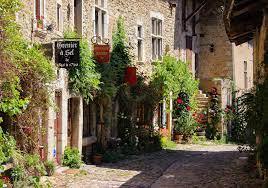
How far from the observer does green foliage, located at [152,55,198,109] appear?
17312 mm

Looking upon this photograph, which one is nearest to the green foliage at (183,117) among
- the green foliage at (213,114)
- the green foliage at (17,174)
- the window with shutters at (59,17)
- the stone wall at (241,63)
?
the green foliage at (213,114)

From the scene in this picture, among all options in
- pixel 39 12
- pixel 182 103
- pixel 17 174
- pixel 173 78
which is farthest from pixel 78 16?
pixel 182 103

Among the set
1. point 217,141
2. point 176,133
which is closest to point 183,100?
point 176,133

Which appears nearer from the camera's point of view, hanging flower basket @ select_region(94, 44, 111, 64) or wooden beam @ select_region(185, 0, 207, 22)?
hanging flower basket @ select_region(94, 44, 111, 64)

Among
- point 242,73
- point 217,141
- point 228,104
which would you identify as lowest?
point 217,141

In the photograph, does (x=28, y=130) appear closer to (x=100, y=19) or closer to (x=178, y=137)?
(x=100, y=19)

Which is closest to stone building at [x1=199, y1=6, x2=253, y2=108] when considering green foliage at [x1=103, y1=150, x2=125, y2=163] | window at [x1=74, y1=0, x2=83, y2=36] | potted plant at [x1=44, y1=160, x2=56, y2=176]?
green foliage at [x1=103, y1=150, x2=125, y2=163]

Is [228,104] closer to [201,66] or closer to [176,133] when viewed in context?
[201,66]

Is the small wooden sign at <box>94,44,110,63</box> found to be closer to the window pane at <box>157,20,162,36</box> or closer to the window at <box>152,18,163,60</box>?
the window at <box>152,18,163,60</box>

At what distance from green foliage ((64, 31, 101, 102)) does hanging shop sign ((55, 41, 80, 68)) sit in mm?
1250

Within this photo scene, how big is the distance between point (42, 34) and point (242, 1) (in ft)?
14.4

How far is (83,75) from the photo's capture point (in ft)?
40.0

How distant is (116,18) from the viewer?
A: 15141 millimetres

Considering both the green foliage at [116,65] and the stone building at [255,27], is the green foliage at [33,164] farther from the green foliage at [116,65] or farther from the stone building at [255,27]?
the green foliage at [116,65]
